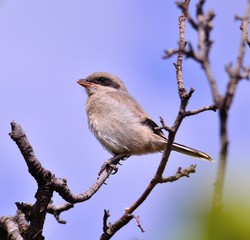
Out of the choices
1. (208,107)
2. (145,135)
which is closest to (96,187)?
(208,107)

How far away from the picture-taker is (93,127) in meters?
Answer: 6.99

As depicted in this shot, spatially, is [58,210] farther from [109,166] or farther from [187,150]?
[187,150]

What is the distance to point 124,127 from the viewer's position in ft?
22.5

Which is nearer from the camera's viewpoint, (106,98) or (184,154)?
(184,154)

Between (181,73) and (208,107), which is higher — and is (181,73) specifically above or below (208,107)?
above

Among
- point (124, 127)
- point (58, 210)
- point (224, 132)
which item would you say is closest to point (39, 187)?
point (58, 210)

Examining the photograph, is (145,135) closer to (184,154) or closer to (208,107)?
(184,154)

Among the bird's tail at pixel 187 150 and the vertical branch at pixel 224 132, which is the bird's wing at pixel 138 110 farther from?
the vertical branch at pixel 224 132

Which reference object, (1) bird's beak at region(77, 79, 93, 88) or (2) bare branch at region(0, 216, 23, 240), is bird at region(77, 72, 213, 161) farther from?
(2) bare branch at region(0, 216, 23, 240)

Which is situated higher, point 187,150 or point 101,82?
point 101,82

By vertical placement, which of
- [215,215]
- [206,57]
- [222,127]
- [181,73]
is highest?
[181,73]

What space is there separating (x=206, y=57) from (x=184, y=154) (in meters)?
5.84

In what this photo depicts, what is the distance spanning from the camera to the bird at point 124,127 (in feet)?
22.2

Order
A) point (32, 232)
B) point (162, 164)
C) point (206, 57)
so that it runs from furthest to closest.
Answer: point (32, 232) < point (162, 164) < point (206, 57)
